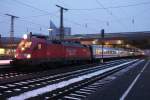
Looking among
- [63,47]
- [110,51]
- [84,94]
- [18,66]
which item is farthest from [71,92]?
[110,51]

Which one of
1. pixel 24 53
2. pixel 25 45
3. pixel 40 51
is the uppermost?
pixel 25 45

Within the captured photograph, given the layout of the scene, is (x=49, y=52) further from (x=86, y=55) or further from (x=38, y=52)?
(x=86, y=55)

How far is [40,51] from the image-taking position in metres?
33.9

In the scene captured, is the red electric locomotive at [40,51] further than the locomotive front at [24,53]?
Yes

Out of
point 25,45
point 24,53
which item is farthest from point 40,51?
point 24,53

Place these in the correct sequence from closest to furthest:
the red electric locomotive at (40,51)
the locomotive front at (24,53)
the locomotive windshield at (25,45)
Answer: the locomotive front at (24,53), the red electric locomotive at (40,51), the locomotive windshield at (25,45)

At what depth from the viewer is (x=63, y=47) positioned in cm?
4072

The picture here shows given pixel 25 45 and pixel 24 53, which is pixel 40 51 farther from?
pixel 24 53

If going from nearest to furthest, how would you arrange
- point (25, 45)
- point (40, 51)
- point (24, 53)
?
point (24, 53) → point (25, 45) → point (40, 51)

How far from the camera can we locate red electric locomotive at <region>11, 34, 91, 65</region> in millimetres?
32156

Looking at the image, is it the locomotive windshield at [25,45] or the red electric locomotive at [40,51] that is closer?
the red electric locomotive at [40,51]

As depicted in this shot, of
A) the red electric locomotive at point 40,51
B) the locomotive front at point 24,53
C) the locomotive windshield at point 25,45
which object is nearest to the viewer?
the locomotive front at point 24,53

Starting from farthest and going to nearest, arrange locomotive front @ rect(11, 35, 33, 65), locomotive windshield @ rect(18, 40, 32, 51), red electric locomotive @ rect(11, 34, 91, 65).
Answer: locomotive windshield @ rect(18, 40, 32, 51) → red electric locomotive @ rect(11, 34, 91, 65) → locomotive front @ rect(11, 35, 33, 65)

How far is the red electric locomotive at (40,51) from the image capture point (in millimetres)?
32156
